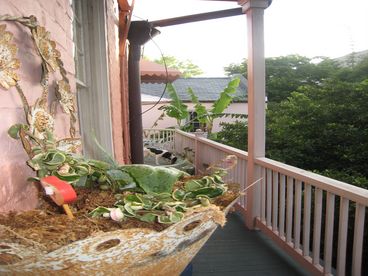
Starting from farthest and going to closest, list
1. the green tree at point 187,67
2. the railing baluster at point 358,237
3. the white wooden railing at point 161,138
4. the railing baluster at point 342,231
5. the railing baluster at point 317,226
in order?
1. the green tree at point 187,67
2. the white wooden railing at point 161,138
3. the railing baluster at point 317,226
4. the railing baluster at point 342,231
5. the railing baluster at point 358,237

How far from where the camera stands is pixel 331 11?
2128cm

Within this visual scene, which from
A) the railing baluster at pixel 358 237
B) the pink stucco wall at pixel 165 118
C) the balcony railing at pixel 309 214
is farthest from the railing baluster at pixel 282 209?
the pink stucco wall at pixel 165 118

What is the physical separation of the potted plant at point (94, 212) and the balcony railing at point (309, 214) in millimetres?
1303

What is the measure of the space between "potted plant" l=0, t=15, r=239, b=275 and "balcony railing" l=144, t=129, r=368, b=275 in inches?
51.3

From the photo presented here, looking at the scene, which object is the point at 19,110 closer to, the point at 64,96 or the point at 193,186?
the point at 64,96

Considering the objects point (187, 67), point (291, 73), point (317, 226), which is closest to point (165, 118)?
point (291, 73)

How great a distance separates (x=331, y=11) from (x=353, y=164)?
20.1m

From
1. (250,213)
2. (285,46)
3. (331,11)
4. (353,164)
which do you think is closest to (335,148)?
(353,164)

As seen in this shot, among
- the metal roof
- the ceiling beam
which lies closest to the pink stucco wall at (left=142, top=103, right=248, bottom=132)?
the metal roof

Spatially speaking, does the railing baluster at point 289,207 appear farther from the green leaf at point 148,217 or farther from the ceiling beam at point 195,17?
the green leaf at point 148,217

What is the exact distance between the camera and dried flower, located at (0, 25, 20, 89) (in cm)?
75

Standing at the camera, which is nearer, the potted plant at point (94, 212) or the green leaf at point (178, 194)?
the potted plant at point (94, 212)

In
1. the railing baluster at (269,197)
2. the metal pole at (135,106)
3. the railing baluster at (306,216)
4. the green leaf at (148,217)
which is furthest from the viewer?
the metal pole at (135,106)

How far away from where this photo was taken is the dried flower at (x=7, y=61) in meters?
0.75
